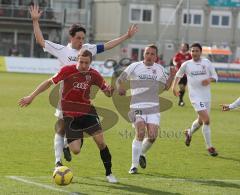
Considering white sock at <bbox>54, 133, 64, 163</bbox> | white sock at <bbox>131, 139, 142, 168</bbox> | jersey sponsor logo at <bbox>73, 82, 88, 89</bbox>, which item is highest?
jersey sponsor logo at <bbox>73, 82, 88, 89</bbox>

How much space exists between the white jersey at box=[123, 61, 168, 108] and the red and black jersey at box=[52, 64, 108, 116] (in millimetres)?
1615

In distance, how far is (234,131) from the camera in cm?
1914

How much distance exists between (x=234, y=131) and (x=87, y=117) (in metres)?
9.04

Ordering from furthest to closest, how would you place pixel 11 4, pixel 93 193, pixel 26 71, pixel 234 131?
pixel 11 4
pixel 26 71
pixel 234 131
pixel 93 193

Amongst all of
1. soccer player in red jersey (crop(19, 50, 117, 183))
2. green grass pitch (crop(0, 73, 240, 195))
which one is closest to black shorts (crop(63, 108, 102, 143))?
soccer player in red jersey (crop(19, 50, 117, 183))

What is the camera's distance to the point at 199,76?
15266mm

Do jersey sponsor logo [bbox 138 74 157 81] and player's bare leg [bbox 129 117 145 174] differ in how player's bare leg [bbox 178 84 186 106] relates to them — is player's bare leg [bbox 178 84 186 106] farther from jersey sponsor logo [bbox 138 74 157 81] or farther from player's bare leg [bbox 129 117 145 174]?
player's bare leg [bbox 129 117 145 174]

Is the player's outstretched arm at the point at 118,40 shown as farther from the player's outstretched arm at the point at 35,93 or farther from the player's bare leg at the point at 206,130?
the player's bare leg at the point at 206,130

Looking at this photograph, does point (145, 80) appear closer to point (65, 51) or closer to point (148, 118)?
point (148, 118)

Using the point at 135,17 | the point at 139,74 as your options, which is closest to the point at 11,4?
the point at 135,17

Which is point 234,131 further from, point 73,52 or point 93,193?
point 93,193

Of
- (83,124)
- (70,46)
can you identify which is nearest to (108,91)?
(83,124)

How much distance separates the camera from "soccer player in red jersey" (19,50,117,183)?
10.7 metres

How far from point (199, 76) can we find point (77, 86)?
5.09m
